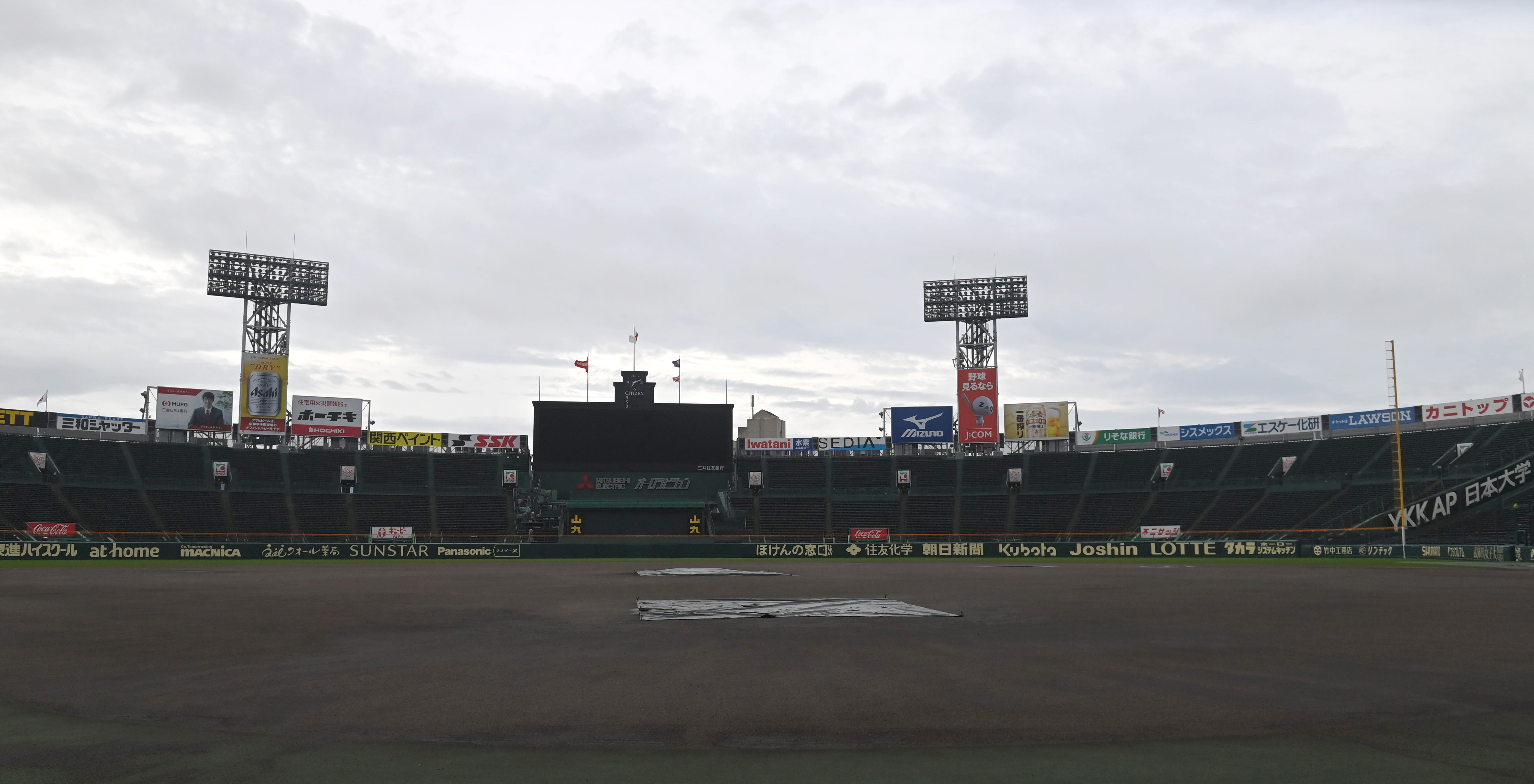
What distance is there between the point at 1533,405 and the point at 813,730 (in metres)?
85.6

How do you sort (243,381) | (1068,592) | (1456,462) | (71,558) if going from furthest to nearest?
(243,381) < (1456,462) < (71,558) < (1068,592)

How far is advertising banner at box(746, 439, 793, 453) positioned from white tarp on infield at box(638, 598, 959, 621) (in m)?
68.0

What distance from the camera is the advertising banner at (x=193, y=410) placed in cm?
8281

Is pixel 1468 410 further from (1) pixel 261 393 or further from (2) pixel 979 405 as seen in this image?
(1) pixel 261 393

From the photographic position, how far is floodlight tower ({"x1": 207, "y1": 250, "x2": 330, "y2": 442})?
82.4 m

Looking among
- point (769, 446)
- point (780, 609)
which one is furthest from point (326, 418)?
point (780, 609)

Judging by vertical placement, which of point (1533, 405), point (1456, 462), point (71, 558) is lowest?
point (71, 558)

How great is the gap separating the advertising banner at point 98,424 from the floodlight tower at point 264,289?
32.7 ft

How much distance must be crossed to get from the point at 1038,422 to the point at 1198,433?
14322mm

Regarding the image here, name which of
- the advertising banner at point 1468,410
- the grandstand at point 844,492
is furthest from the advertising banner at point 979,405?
the advertising banner at point 1468,410

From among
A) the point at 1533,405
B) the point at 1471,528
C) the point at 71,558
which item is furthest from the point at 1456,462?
the point at 71,558

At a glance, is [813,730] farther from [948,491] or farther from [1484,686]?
[948,491]

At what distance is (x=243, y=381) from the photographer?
8206 cm

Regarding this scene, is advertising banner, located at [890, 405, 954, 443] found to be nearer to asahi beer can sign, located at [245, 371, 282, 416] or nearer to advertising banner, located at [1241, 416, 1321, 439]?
advertising banner, located at [1241, 416, 1321, 439]
